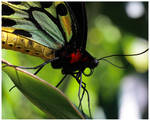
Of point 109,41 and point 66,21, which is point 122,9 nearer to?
point 109,41

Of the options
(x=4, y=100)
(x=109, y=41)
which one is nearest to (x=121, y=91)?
(x=109, y=41)

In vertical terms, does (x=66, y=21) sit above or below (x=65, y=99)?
above

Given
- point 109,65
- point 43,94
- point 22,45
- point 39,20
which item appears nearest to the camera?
point 43,94

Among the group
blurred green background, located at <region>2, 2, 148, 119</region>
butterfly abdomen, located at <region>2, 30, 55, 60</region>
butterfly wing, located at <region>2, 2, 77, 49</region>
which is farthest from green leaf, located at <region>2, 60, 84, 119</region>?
blurred green background, located at <region>2, 2, 148, 119</region>

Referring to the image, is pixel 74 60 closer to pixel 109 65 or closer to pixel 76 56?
pixel 76 56

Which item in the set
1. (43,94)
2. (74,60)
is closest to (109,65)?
(74,60)

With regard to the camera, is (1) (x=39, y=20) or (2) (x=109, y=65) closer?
(1) (x=39, y=20)
